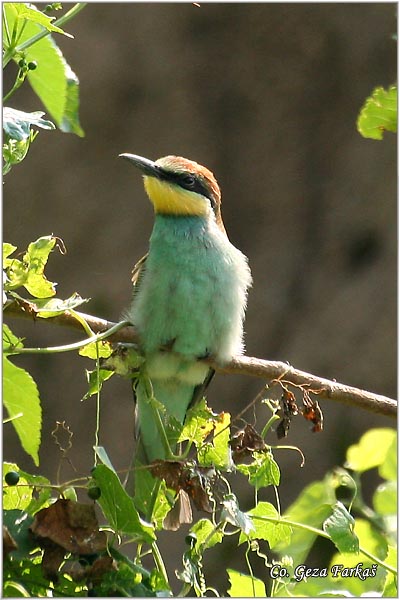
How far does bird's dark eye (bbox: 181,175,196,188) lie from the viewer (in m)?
2.54

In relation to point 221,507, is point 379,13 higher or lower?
higher

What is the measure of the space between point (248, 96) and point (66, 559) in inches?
171

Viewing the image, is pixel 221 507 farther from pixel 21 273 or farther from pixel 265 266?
pixel 265 266

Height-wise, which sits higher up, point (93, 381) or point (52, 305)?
point (52, 305)

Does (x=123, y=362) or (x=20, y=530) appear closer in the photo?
(x=20, y=530)

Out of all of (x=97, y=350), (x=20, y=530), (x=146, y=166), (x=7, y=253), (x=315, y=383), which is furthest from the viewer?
(x=146, y=166)

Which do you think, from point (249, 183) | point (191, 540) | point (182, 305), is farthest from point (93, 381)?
point (249, 183)

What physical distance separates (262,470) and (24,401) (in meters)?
0.45

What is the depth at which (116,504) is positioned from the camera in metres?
1.38

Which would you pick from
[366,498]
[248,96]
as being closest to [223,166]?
[248,96]

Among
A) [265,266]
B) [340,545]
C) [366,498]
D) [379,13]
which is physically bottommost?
[366,498]

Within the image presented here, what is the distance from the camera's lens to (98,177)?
17.3 feet

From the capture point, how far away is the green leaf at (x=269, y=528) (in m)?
1.58

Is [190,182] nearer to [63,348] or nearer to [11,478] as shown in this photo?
[63,348]
